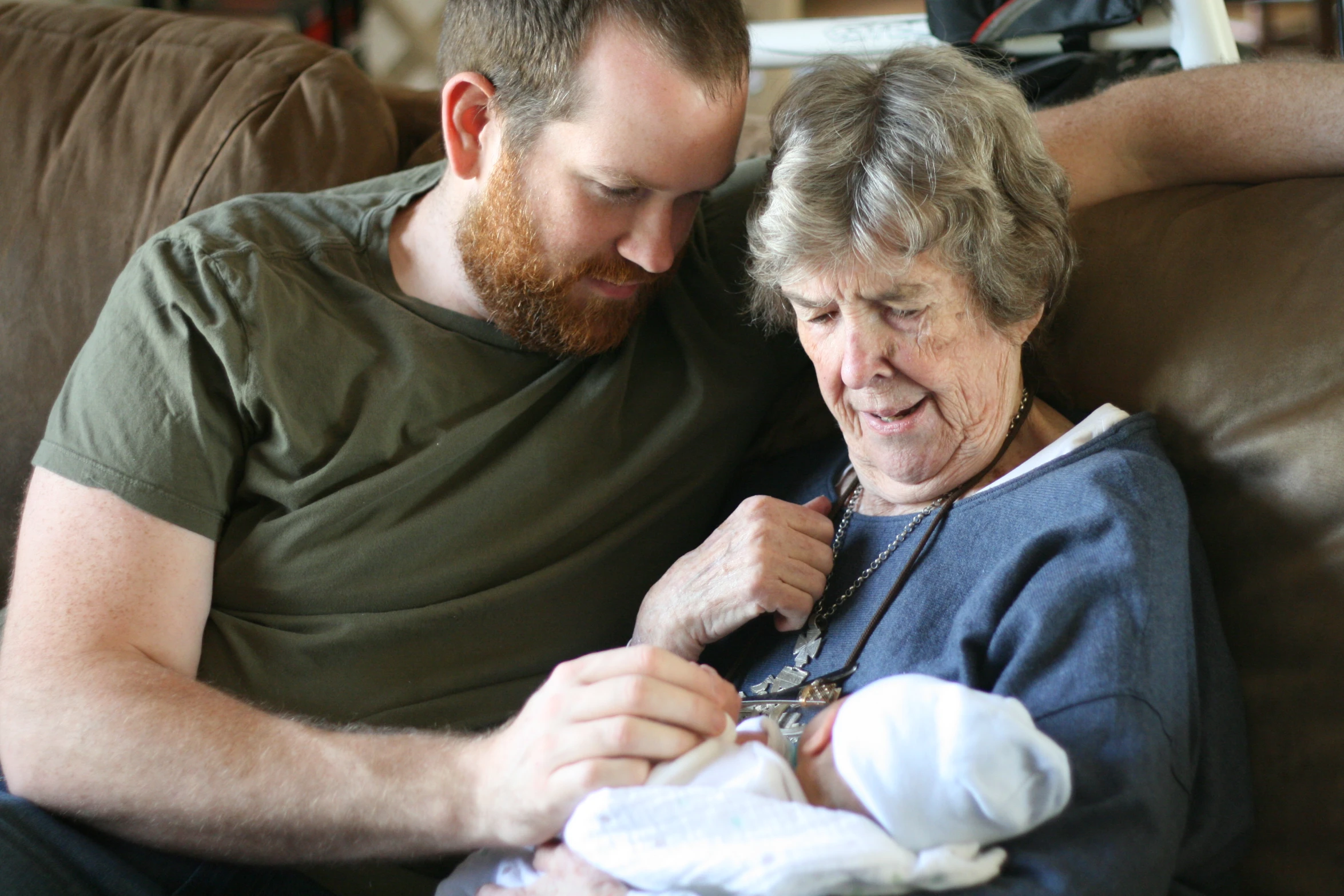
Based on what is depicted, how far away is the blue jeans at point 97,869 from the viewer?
3.00 feet

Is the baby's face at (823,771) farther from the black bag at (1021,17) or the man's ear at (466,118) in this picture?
the black bag at (1021,17)

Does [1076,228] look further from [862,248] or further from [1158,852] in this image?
[1158,852]

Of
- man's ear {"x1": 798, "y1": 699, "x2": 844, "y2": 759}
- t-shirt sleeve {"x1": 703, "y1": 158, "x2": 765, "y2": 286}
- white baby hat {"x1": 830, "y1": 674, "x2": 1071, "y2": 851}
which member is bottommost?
man's ear {"x1": 798, "y1": 699, "x2": 844, "y2": 759}

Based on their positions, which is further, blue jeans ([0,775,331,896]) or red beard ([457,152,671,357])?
red beard ([457,152,671,357])

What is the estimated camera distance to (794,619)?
104 cm

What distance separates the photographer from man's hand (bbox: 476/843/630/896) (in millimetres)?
767

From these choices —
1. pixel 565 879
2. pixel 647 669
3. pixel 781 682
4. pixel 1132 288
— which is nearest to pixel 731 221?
pixel 1132 288

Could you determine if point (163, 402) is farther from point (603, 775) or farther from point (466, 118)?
point (603, 775)

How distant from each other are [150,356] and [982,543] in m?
0.77

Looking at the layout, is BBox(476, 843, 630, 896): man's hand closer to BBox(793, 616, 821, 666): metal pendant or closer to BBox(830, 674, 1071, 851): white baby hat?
BBox(830, 674, 1071, 851): white baby hat

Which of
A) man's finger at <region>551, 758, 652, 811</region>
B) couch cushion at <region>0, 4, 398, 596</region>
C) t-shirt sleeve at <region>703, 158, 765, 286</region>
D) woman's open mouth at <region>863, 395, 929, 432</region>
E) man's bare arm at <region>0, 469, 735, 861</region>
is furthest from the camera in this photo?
couch cushion at <region>0, 4, 398, 596</region>

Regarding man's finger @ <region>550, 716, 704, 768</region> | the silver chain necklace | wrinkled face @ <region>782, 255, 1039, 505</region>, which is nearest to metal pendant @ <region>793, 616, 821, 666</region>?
the silver chain necklace

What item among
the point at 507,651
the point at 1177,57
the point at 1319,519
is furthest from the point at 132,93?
the point at 1319,519

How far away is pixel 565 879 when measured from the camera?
79cm
